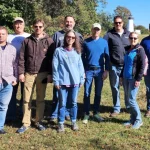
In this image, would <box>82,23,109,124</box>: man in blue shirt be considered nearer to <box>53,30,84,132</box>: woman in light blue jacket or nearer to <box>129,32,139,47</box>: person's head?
<box>53,30,84,132</box>: woman in light blue jacket

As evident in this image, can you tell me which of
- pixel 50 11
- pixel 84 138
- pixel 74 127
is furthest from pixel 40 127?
pixel 50 11

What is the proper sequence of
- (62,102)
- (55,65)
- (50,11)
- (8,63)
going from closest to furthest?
(8,63)
(55,65)
(62,102)
(50,11)

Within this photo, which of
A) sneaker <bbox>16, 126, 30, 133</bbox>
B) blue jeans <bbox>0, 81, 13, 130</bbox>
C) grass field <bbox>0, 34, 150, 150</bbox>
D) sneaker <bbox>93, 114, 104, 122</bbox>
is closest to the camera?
→ grass field <bbox>0, 34, 150, 150</bbox>

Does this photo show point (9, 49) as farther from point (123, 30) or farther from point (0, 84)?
point (123, 30)

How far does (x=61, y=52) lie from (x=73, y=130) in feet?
5.40

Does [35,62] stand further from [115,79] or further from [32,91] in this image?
[115,79]

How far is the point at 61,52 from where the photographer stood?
521 cm

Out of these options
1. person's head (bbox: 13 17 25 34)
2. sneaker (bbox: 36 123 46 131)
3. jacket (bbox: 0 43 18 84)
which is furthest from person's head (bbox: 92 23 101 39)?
sneaker (bbox: 36 123 46 131)

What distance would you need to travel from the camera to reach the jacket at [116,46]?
6.27 meters

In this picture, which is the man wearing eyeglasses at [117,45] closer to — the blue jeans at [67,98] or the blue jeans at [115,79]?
the blue jeans at [115,79]

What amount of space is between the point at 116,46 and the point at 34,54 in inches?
80.4

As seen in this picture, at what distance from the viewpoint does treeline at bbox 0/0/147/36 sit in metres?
18.6

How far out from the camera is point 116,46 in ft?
20.6

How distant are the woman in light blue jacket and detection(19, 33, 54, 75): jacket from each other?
→ 23cm
